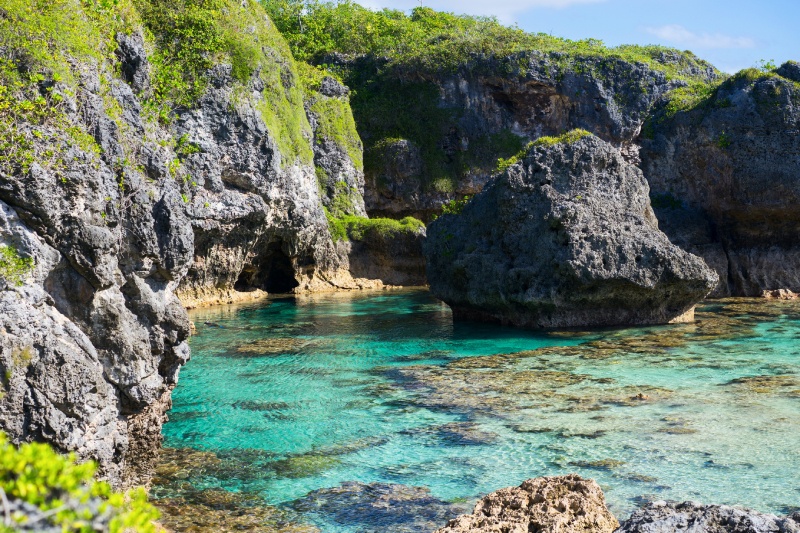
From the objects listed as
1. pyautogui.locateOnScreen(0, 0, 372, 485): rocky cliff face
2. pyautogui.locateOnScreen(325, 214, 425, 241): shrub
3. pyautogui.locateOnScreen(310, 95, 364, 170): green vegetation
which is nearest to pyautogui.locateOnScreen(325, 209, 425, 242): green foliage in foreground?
pyautogui.locateOnScreen(325, 214, 425, 241): shrub

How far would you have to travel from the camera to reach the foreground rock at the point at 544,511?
585 cm

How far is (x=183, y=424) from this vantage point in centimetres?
1089

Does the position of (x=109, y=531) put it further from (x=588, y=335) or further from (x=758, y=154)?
(x=758, y=154)

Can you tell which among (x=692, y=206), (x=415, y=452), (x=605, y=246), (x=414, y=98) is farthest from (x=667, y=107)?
(x=415, y=452)

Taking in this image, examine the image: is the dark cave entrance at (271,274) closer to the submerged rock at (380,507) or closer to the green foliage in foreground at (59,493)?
the submerged rock at (380,507)

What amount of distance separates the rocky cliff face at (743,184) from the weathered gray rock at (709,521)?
985 inches

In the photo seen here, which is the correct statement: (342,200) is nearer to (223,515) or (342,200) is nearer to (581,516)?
(223,515)

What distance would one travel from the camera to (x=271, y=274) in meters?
33.1

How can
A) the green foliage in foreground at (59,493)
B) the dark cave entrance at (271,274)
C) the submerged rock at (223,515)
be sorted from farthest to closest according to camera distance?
1. the dark cave entrance at (271,274)
2. the submerged rock at (223,515)
3. the green foliage in foreground at (59,493)

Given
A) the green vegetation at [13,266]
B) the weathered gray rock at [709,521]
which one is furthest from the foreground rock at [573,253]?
the green vegetation at [13,266]

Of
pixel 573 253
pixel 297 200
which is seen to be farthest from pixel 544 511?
pixel 297 200

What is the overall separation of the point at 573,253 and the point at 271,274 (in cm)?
1768

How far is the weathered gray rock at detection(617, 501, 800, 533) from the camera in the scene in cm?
479

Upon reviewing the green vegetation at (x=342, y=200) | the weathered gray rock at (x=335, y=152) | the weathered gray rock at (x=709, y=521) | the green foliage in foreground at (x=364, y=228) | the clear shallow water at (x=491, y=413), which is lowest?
the clear shallow water at (x=491, y=413)
